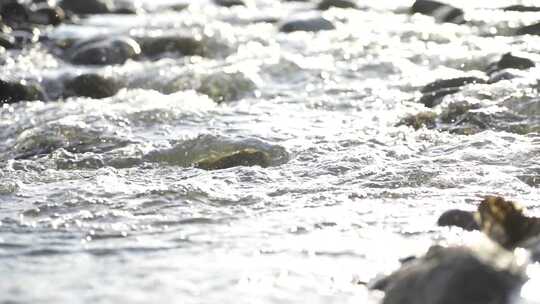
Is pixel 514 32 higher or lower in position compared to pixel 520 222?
higher

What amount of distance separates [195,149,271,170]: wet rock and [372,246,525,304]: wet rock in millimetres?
2074

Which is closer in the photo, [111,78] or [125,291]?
[125,291]

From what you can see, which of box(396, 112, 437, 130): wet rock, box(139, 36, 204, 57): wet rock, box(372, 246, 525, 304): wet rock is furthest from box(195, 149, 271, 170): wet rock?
box(139, 36, 204, 57): wet rock

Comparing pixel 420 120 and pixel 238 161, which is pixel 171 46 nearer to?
pixel 420 120

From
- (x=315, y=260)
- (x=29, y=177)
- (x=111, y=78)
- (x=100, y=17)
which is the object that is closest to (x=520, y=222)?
(x=315, y=260)

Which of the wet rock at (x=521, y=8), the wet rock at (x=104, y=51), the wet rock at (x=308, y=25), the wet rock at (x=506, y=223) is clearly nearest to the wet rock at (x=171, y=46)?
the wet rock at (x=104, y=51)

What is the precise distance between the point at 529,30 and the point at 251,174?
565cm

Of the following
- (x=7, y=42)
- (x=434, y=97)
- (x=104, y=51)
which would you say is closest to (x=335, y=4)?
(x=104, y=51)

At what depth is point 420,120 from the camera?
5215mm

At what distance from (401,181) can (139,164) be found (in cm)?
142

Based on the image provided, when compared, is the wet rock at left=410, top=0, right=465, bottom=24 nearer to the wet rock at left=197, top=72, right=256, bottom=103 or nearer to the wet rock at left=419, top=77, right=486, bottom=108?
the wet rock at left=419, top=77, right=486, bottom=108

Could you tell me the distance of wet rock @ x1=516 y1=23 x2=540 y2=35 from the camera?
856 centimetres

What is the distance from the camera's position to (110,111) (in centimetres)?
561

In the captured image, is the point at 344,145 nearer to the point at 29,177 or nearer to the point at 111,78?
the point at 29,177
